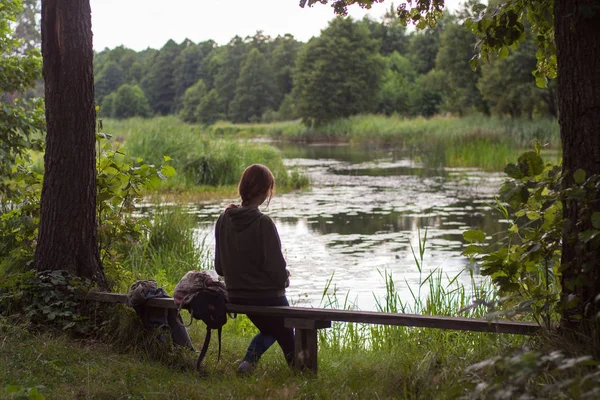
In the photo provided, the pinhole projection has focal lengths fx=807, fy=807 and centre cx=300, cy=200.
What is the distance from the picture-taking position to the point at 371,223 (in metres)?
13.5

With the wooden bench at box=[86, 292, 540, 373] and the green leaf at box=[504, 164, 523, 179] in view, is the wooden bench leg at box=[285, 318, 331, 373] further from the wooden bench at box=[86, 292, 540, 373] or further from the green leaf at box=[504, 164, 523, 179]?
the green leaf at box=[504, 164, 523, 179]

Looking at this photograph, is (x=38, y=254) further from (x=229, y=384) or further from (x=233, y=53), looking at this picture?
(x=233, y=53)

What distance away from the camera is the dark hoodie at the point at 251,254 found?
444 centimetres

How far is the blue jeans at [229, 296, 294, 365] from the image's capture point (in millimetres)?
4543

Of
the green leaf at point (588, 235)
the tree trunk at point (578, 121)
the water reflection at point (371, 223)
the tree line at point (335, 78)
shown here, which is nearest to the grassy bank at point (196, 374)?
the tree trunk at point (578, 121)

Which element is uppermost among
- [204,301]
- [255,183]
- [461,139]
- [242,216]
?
[255,183]

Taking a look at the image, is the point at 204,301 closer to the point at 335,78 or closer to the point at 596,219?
the point at 596,219

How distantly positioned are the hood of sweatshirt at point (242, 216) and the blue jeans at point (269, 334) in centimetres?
43

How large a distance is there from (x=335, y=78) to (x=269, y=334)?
190ft

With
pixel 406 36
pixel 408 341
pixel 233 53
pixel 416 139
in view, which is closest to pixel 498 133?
pixel 416 139

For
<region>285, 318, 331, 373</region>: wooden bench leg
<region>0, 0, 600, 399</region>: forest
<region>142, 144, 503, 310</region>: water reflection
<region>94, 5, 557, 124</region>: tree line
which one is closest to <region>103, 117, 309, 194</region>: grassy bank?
<region>142, 144, 503, 310</region>: water reflection

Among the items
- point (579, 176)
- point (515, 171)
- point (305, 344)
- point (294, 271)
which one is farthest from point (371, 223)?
point (579, 176)

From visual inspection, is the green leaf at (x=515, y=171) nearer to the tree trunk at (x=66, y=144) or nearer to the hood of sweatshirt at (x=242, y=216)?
the hood of sweatshirt at (x=242, y=216)

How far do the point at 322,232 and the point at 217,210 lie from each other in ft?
9.30
